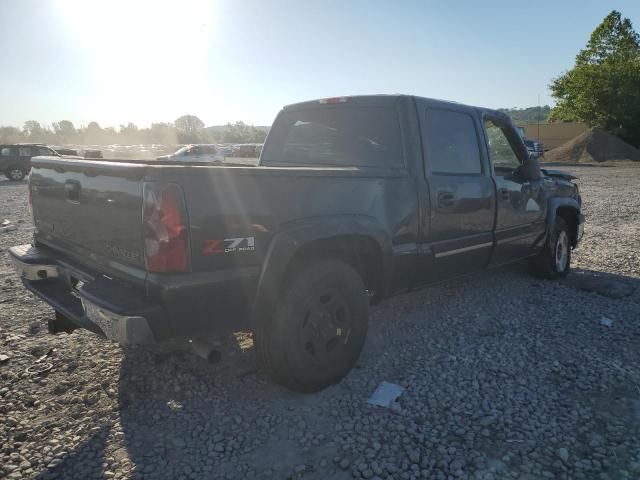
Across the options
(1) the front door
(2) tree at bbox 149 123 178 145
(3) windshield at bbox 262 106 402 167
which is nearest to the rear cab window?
(3) windshield at bbox 262 106 402 167

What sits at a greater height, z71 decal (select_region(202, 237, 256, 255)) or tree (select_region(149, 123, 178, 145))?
tree (select_region(149, 123, 178, 145))

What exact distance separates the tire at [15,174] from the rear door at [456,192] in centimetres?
2314

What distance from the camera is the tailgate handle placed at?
3.10m

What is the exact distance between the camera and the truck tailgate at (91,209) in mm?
2662

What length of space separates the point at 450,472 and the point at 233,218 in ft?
5.52

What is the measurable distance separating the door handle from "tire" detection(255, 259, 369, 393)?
1.02 meters

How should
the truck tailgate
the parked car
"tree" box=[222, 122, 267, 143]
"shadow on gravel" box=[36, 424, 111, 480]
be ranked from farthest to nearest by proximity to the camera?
"tree" box=[222, 122, 267, 143] → the parked car → the truck tailgate → "shadow on gravel" box=[36, 424, 111, 480]

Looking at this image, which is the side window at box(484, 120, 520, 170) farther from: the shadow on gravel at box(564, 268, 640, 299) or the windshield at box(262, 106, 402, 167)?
the shadow on gravel at box(564, 268, 640, 299)

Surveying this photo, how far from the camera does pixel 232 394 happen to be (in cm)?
325

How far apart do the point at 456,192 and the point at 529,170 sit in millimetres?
1173

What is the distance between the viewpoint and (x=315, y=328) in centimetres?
316

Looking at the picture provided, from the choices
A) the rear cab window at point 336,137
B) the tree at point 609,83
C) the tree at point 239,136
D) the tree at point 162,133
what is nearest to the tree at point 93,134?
the tree at point 162,133

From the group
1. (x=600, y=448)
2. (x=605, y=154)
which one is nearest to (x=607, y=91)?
(x=605, y=154)

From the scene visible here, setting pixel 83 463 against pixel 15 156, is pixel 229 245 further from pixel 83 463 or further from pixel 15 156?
pixel 15 156
